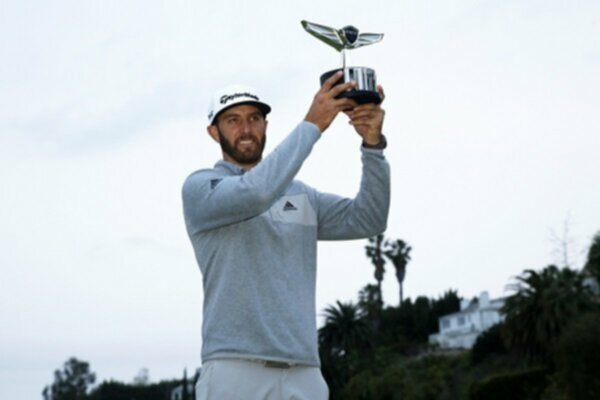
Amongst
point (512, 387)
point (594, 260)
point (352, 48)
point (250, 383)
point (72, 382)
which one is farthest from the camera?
point (72, 382)

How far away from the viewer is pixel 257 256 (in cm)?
439

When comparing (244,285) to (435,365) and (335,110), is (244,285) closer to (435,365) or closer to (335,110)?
(335,110)

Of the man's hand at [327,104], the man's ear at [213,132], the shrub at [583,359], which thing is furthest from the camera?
the shrub at [583,359]

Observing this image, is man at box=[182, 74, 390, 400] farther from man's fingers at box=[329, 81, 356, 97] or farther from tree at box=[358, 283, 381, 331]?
tree at box=[358, 283, 381, 331]

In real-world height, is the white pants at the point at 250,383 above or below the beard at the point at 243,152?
below

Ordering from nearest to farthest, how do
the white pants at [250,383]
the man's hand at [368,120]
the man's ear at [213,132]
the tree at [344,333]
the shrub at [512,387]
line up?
the white pants at [250,383] < the man's hand at [368,120] < the man's ear at [213,132] < the shrub at [512,387] < the tree at [344,333]

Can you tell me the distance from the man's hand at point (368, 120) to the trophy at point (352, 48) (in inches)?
1.9

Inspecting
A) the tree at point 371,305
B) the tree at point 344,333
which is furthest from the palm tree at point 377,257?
the tree at point 344,333

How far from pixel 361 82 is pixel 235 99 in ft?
1.91

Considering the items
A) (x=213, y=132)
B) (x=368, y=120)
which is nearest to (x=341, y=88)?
(x=368, y=120)

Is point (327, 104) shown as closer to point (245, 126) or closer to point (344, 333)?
point (245, 126)

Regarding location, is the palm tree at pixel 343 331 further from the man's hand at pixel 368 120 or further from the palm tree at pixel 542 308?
the man's hand at pixel 368 120

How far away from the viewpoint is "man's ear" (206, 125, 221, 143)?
479 cm

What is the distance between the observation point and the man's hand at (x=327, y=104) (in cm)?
442
